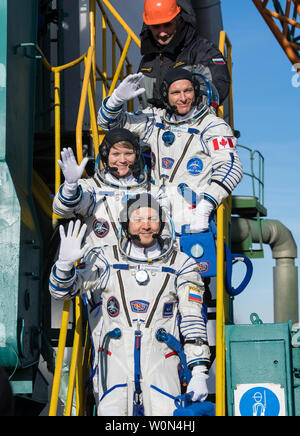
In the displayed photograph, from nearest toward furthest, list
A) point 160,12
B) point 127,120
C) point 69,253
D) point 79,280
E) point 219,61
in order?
point 69,253, point 79,280, point 127,120, point 219,61, point 160,12

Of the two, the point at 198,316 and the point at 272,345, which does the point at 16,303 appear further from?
the point at 272,345

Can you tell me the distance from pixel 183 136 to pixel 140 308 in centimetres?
166

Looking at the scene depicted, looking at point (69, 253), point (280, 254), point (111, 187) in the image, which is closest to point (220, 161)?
point (111, 187)

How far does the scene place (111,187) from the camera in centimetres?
488

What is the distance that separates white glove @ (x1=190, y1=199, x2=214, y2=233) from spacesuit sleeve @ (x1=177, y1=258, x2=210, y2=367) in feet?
1.59

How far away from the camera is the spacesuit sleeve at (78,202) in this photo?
4.63 meters

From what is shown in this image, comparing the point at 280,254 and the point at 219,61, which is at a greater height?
the point at 219,61

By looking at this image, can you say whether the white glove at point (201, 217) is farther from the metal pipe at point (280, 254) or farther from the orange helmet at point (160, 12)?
the metal pipe at point (280, 254)

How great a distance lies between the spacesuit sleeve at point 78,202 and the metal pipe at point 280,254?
3.41 m

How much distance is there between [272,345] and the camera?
13.8 feet

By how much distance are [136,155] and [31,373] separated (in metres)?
1.66

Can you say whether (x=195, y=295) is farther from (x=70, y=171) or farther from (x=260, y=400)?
(x=70, y=171)

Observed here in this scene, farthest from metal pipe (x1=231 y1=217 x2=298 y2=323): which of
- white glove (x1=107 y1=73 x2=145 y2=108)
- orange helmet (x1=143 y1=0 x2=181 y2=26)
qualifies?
white glove (x1=107 y1=73 x2=145 y2=108)
